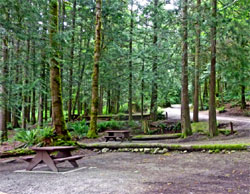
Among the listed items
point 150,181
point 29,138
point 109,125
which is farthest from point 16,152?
point 109,125

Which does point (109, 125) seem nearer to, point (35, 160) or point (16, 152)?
point (16, 152)

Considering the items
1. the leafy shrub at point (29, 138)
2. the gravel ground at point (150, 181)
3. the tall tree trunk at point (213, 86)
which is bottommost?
the gravel ground at point (150, 181)

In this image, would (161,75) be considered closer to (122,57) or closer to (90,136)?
(122,57)

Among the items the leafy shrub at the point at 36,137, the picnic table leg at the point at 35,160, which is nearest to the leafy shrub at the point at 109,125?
the leafy shrub at the point at 36,137

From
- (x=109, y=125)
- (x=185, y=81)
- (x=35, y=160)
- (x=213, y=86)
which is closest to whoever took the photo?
(x=35, y=160)

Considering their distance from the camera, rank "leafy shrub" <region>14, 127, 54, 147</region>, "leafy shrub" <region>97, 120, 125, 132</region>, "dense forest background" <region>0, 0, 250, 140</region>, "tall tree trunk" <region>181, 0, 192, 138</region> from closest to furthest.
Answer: "dense forest background" <region>0, 0, 250, 140</region>, "leafy shrub" <region>14, 127, 54, 147</region>, "tall tree trunk" <region>181, 0, 192, 138</region>, "leafy shrub" <region>97, 120, 125, 132</region>

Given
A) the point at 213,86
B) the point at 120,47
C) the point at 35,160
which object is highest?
the point at 120,47

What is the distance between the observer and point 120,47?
729 inches

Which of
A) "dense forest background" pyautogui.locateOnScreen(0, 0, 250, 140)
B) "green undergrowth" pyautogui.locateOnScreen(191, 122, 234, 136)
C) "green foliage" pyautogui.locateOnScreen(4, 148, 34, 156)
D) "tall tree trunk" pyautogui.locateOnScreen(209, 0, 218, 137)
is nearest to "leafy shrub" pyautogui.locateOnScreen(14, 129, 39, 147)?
"green foliage" pyautogui.locateOnScreen(4, 148, 34, 156)

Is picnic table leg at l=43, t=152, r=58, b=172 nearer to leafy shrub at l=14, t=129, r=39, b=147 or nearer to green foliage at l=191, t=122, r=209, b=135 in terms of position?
leafy shrub at l=14, t=129, r=39, b=147

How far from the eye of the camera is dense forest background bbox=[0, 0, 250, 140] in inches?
325

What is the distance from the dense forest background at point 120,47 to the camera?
827 cm

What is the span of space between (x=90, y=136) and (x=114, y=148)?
2.88 m

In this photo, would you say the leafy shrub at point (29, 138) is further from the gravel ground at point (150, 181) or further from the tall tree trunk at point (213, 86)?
the tall tree trunk at point (213, 86)
